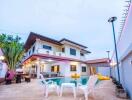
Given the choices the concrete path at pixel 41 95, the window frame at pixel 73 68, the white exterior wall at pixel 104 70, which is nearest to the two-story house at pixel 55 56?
the window frame at pixel 73 68

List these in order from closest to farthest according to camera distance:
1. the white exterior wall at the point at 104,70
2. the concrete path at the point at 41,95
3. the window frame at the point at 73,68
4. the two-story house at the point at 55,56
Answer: the concrete path at the point at 41,95 < the two-story house at the point at 55,56 < the white exterior wall at the point at 104,70 < the window frame at the point at 73,68

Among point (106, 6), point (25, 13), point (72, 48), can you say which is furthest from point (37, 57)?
point (106, 6)

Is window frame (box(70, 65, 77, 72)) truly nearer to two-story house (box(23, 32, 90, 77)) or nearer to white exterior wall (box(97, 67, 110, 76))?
two-story house (box(23, 32, 90, 77))

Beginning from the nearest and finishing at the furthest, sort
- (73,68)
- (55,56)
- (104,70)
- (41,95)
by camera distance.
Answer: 1. (41,95)
2. (55,56)
3. (104,70)
4. (73,68)

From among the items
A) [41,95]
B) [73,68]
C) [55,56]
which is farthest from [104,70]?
[41,95]

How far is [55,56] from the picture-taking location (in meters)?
26.3

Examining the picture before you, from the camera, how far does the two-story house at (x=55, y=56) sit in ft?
81.8

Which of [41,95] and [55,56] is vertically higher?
[55,56]

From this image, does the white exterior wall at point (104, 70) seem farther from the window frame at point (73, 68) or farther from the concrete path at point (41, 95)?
the concrete path at point (41, 95)

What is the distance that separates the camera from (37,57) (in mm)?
23047

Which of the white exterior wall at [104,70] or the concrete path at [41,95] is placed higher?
the white exterior wall at [104,70]

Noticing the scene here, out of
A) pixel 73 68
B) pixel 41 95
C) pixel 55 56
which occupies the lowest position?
pixel 41 95

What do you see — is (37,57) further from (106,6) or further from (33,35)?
(106,6)

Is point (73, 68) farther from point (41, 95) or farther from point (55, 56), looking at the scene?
point (41, 95)
